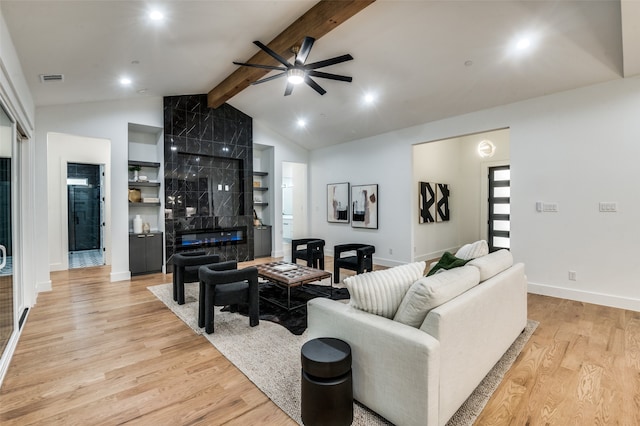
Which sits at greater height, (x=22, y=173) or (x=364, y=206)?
(x=22, y=173)

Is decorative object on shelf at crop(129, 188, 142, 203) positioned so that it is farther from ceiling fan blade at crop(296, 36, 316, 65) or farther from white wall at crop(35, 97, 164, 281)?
ceiling fan blade at crop(296, 36, 316, 65)

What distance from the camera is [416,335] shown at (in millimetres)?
1601

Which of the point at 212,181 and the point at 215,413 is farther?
the point at 212,181

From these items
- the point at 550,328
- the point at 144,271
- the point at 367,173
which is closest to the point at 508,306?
the point at 550,328

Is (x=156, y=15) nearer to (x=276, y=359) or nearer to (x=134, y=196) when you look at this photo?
(x=276, y=359)

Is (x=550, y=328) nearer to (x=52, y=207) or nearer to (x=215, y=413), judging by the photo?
(x=215, y=413)

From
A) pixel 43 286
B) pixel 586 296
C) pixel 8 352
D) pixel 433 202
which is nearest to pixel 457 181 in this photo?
pixel 433 202

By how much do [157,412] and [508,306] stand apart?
2.69 meters

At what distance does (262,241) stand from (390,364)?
19.4 feet

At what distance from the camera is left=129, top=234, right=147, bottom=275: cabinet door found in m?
5.47

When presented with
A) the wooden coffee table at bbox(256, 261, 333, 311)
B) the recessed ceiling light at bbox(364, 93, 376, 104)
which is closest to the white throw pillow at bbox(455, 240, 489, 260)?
the wooden coffee table at bbox(256, 261, 333, 311)

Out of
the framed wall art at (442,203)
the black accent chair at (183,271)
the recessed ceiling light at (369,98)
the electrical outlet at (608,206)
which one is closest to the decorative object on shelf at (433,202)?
the framed wall art at (442,203)

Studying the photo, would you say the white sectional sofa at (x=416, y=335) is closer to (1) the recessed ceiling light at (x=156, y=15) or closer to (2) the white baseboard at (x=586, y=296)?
(2) the white baseboard at (x=586, y=296)

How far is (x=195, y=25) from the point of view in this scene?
3266mm
